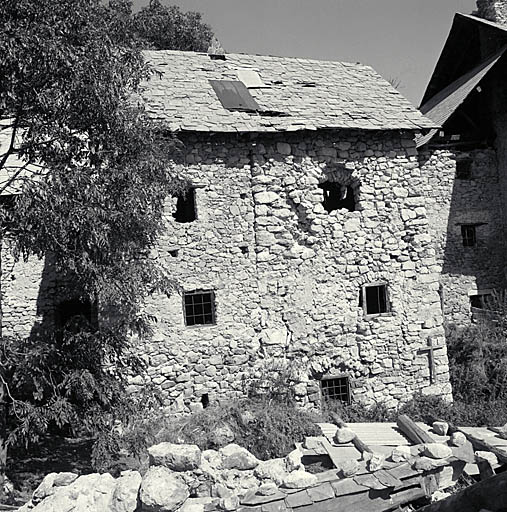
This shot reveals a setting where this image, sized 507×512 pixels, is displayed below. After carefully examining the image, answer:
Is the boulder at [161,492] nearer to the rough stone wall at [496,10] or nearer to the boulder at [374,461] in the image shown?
the boulder at [374,461]

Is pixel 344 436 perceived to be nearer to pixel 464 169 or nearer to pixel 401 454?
pixel 401 454

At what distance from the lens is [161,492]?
660 centimetres

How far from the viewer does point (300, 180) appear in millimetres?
12055

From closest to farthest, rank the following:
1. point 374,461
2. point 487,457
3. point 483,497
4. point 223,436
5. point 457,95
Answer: point 483,497 < point 374,461 < point 487,457 < point 223,436 < point 457,95

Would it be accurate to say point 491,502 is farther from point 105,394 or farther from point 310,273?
point 310,273

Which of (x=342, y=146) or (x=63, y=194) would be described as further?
(x=342, y=146)

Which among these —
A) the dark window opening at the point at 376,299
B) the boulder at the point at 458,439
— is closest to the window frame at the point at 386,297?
the dark window opening at the point at 376,299

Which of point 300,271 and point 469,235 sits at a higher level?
point 469,235

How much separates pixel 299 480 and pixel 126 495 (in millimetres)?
2281

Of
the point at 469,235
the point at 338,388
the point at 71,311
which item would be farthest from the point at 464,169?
the point at 71,311


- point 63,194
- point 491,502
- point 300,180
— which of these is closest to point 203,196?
point 300,180

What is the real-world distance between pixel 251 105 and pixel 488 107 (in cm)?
1060

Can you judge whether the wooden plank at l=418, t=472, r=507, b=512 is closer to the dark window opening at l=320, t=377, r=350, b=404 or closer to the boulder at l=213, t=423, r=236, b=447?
the boulder at l=213, t=423, r=236, b=447

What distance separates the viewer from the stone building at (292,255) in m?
11.4
